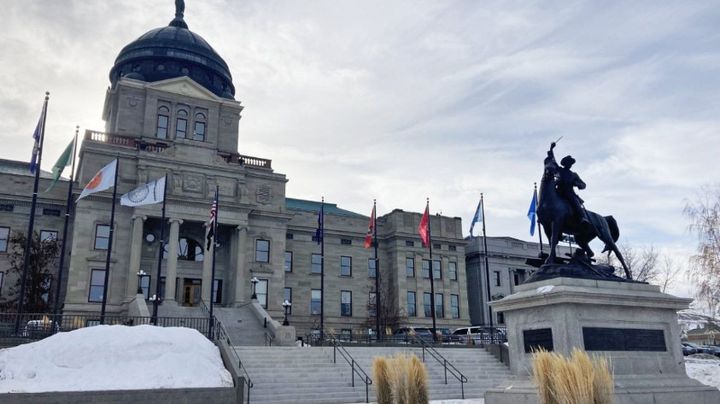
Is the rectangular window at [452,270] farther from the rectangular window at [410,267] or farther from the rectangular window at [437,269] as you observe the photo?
the rectangular window at [410,267]

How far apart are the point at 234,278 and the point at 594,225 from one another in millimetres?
34308

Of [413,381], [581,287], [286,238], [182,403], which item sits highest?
[286,238]

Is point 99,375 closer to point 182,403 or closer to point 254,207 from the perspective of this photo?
point 182,403

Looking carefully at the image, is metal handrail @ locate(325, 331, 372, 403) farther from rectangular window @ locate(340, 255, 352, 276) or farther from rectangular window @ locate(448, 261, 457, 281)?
rectangular window @ locate(448, 261, 457, 281)

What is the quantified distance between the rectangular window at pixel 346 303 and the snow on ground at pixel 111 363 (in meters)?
30.1

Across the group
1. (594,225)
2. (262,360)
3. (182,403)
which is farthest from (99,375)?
(594,225)

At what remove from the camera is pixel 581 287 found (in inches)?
505

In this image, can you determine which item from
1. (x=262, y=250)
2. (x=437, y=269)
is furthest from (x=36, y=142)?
(x=437, y=269)

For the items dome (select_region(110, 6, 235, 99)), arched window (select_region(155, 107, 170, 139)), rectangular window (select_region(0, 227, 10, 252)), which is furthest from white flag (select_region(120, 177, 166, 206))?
dome (select_region(110, 6, 235, 99))

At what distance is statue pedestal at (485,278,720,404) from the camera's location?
11961 millimetres

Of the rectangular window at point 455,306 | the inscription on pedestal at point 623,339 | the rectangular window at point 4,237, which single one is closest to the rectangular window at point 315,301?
the rectangular window at point 455,306

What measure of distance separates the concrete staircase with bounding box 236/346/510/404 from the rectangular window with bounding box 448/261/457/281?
1038 inches

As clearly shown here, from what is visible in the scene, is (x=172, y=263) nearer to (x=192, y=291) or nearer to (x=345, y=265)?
(x=192, y=291)

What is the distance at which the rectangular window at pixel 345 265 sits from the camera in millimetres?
54500
